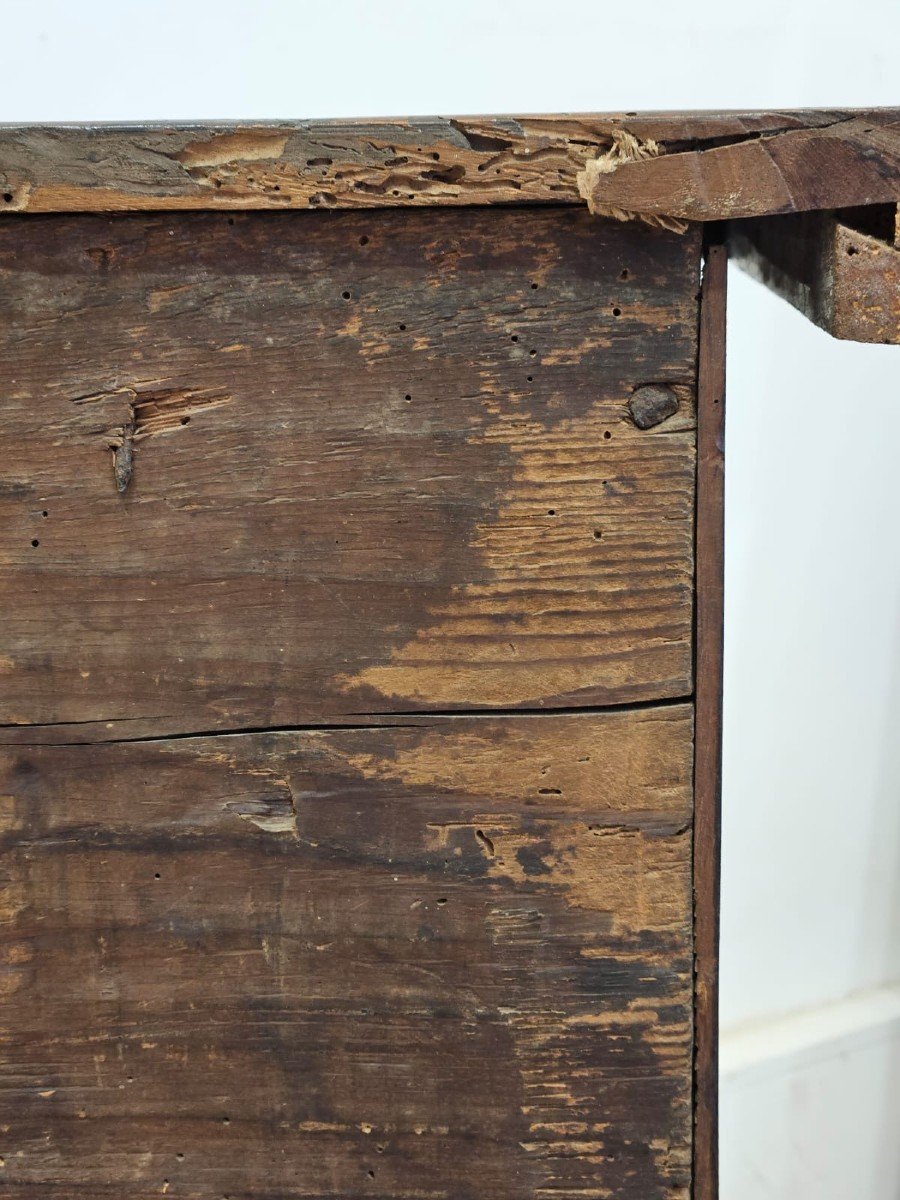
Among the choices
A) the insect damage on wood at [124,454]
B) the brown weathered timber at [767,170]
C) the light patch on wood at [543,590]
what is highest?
the brown weathered timber at [767,170]

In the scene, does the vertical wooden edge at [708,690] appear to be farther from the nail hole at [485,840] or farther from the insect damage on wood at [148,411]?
the insect damage on wood at [148,411]

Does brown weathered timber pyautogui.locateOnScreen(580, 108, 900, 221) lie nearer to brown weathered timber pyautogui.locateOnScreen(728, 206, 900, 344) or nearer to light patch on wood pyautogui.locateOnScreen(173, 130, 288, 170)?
brown weathered timber pyautogui.locateOnScreen(728, 206, 900, 344)

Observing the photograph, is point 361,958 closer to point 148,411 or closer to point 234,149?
point 148,411

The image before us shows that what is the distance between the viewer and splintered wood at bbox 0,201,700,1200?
667 mm

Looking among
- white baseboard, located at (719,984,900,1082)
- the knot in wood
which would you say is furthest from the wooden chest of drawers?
white baseboard, located at (719,984,900,1082)

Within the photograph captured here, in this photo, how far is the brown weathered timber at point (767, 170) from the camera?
24.5 inches

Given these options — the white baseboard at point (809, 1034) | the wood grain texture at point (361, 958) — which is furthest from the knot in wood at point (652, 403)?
the white baseboard at point (809, 1034)

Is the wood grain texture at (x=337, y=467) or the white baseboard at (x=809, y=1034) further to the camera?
the white baseboard at (x=809, y=1034)

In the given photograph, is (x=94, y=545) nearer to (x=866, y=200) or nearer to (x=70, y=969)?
(x=70, y=969)

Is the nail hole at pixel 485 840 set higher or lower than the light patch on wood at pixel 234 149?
lower

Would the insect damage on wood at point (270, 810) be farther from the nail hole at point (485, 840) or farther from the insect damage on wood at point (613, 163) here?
the insect damage on wood at point (613, 163)

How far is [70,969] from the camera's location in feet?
2.37

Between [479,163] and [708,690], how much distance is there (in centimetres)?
32

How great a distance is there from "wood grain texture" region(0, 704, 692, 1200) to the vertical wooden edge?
0.01 metres
